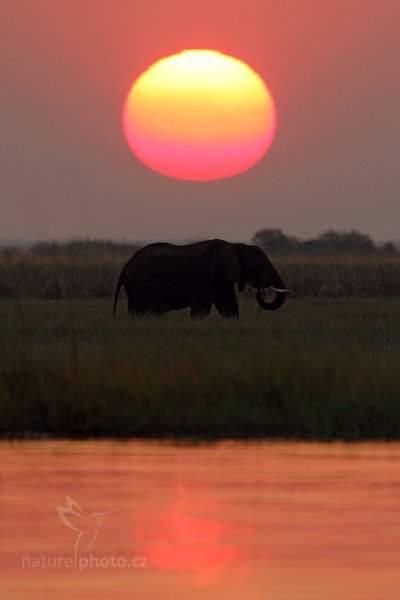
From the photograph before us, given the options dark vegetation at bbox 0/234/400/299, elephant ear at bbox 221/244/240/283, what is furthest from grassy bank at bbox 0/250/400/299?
elephant ear at bbox 221/244/240/283

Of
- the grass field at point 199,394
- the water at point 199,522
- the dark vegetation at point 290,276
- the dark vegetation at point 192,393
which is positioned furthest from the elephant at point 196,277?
the water at point 199,522

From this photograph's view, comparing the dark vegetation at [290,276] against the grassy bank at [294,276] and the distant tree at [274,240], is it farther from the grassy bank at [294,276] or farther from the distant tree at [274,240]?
the distant tree at [274,240]

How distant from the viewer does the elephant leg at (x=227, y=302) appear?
25.6 m

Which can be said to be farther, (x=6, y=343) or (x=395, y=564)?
(x=6, y=343)

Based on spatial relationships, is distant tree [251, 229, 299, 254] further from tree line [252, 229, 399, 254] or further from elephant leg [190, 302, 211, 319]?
elephant leg [190, 302, 211, 319]

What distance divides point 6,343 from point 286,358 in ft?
6.16

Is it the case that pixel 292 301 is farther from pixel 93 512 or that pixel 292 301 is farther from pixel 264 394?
pixel 93 512

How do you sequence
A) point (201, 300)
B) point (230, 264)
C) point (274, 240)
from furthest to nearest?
point (274, 240) → point (230, 264) → point (201, 300)

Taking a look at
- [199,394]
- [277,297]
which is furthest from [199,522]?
[277,297]

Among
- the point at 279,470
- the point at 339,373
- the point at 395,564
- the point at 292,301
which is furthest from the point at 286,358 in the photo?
the point at 292,301

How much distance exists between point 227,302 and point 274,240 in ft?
172

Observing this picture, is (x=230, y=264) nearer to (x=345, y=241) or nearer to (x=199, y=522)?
(x=199, y=522)

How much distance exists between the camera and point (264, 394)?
11773mm

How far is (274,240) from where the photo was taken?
257 feet
